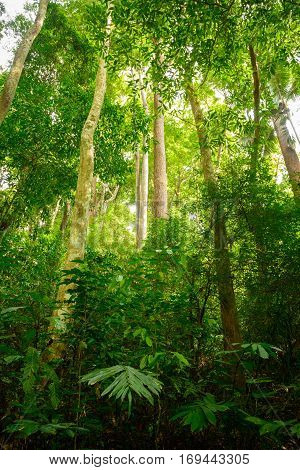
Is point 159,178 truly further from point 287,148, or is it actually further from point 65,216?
point 65,216

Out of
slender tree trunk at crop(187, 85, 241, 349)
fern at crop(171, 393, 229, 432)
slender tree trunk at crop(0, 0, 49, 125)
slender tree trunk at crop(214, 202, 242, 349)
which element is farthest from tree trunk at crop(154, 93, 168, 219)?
fern at crop(171, 393, 229, 432)

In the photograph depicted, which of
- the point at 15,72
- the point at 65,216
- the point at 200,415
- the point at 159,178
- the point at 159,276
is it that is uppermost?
the point at 65,216

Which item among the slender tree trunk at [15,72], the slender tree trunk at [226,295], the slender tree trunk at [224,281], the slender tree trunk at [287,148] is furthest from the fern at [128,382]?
the slender tree trunk at [287,148]

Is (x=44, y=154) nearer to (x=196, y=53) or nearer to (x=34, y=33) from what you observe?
(x=34, y=33)

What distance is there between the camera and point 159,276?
9.80 feet

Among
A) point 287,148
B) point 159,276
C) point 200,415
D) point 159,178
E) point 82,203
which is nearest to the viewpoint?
point 200,415

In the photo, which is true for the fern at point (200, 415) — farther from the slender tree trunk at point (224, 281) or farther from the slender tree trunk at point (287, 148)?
the slender tree trunk at point (287, 148)

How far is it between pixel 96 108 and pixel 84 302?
202 inches

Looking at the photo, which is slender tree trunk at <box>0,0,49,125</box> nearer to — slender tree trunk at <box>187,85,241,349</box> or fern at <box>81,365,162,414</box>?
slender tree trunk at <box>187,85,241,349</box>

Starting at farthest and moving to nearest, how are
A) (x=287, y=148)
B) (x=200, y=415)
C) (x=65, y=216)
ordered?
(x=65, y=216) < (x=287, y=148) < (x=200, y=415)

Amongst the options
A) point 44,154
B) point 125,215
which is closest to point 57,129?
point 44,154

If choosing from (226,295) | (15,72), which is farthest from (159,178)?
(226,295)

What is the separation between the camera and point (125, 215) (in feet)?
74.1
